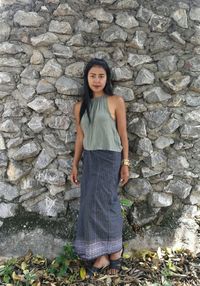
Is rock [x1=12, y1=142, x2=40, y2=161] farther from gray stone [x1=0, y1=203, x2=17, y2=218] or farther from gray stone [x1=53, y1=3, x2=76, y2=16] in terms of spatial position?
gray stone [x1=53, y1=3, x2=76, y2=16]

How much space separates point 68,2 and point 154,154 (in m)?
1.53

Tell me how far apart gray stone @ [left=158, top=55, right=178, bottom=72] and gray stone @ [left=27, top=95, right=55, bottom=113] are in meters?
1.02

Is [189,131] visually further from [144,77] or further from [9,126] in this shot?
[9,126]

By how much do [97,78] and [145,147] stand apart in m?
0.78

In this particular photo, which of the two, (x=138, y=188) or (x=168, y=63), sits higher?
(x=168, y=63)

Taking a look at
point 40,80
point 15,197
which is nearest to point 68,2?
point 40,80

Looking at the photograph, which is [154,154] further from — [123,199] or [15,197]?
[15,197]

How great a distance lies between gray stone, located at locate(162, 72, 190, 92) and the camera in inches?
131

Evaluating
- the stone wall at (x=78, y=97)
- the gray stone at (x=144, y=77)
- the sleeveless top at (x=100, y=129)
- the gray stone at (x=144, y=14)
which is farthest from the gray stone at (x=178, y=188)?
the gray stone at (x=144, y=14)

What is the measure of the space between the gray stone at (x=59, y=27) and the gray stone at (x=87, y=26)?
9 cm

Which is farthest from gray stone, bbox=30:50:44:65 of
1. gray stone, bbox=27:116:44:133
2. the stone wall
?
gray stone, bbox=27:116:44:133

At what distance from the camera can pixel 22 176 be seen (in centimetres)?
347

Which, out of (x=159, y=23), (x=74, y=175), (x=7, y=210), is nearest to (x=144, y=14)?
(x=159, y=23)

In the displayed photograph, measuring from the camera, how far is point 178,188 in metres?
3.50
